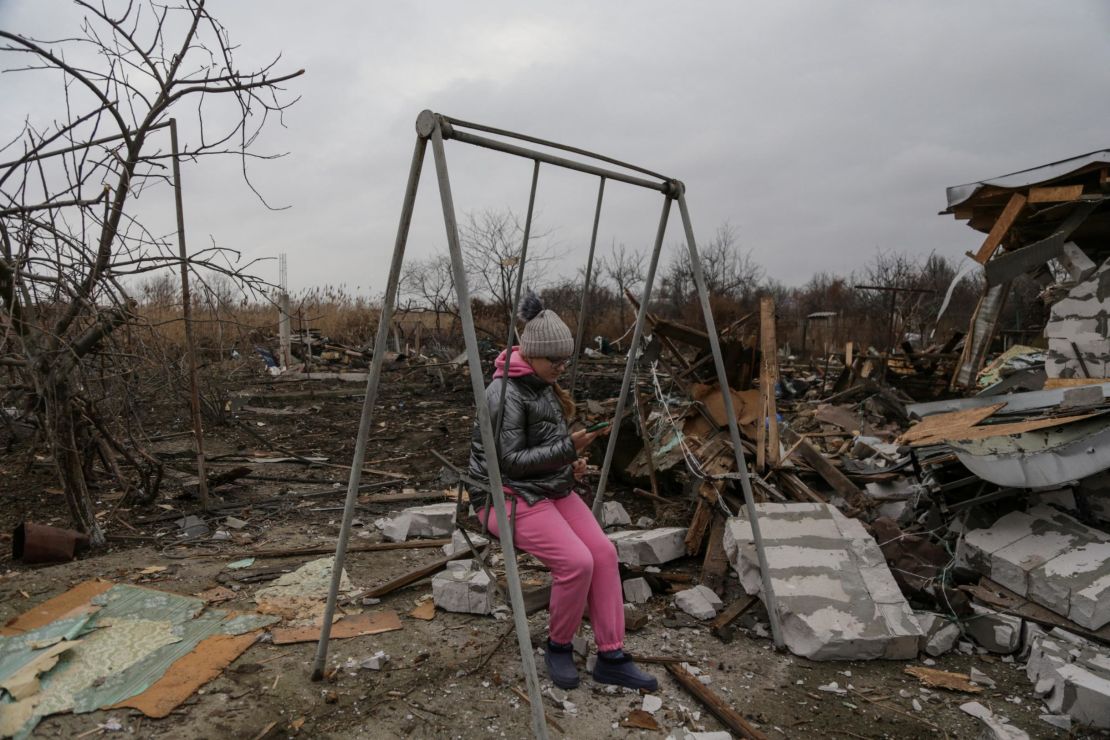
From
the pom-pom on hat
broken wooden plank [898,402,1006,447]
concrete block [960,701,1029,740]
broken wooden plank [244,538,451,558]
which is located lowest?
concrete block [960,701,1029,740]

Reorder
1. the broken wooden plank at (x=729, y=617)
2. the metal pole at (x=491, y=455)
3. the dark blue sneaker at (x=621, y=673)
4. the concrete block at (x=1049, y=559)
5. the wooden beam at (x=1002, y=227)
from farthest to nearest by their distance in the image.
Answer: the wooden beam at (x=1002, y=227) → the broken wooden plank at (x=729, y=617) → the concrete block at (x=1049, y=559) → the dark blue sneaker at (x=621, y=673) → the metal pole at (x=491, y=455)

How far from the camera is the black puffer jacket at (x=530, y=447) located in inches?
120

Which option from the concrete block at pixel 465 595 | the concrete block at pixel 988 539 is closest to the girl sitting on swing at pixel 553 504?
the concrete block at pixel 465 595

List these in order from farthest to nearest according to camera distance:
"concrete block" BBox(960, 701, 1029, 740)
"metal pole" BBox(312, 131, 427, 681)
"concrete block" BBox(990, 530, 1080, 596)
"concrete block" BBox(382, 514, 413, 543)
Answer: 1. "concrete block" BBox(382, 514, 413, 543)
2. "concrete block" BBox(990, 530, 1080, 596)
3. "concrete block" BBox(960, 701, 1029, 740)
4. "metal pole" BBox(312, 131, 427, 681)

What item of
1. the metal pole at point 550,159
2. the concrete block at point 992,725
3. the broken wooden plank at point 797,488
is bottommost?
the concrete block at point 992,725

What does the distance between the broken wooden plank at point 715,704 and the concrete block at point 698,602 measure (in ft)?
2.01

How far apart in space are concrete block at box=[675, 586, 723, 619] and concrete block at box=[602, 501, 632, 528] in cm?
149

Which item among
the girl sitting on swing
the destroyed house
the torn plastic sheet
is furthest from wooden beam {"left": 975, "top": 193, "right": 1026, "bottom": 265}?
the torn plastic sheet

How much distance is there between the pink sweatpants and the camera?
3.02 m

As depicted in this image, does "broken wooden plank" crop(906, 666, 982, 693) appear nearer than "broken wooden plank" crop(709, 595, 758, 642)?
Yes

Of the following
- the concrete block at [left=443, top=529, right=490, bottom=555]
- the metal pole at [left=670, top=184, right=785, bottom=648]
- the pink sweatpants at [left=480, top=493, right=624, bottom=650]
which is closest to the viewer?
the pink sweatpants at [left=480, top=493, right=624, bottom=650]

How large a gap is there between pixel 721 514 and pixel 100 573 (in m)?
4.08

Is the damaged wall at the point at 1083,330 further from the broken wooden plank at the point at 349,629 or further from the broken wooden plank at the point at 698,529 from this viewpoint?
the broken wooden plank at the point at 349,629

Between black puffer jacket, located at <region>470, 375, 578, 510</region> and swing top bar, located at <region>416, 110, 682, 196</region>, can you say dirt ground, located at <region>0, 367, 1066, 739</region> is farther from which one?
swing top bar, located at <region>416, 110, 682, 196</region>
